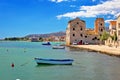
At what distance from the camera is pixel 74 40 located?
119812mm

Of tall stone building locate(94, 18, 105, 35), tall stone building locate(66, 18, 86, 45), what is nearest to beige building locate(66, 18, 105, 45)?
tall stone building locate(66, 18, 86, 45)

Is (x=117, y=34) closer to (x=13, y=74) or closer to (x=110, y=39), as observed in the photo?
(x=110, y=39)

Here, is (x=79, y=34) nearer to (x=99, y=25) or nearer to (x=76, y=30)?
(x=76, y=30)

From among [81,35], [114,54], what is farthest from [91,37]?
[114,54]

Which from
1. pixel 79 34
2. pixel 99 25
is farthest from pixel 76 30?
pixel 99 25

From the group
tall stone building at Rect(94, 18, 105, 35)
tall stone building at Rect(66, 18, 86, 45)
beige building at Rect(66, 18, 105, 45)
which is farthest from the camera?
tall stone building at Rect(94, 18, 105, 35)

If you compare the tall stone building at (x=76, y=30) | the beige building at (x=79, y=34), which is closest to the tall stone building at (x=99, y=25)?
the beige building at (x=79, y=34)

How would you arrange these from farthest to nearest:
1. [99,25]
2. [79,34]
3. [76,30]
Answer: [99,25] → [76,30] → [79,34]

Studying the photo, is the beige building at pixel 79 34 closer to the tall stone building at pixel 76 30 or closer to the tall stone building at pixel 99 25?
the tall stone building at pixel 76 30

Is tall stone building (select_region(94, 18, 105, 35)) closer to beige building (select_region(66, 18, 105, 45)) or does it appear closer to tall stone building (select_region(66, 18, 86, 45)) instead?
beige building (select_region(66, 18, 105, 45))

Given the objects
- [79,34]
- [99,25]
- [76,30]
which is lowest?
[79,34]

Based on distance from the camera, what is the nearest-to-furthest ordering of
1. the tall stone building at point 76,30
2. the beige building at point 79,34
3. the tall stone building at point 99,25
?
1. the tall stone building at point 76,30
2. the beige building at point 79,34
3. the tall stone building at point 99,25

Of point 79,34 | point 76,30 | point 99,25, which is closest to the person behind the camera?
point 79,34

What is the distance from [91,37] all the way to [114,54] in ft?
206
